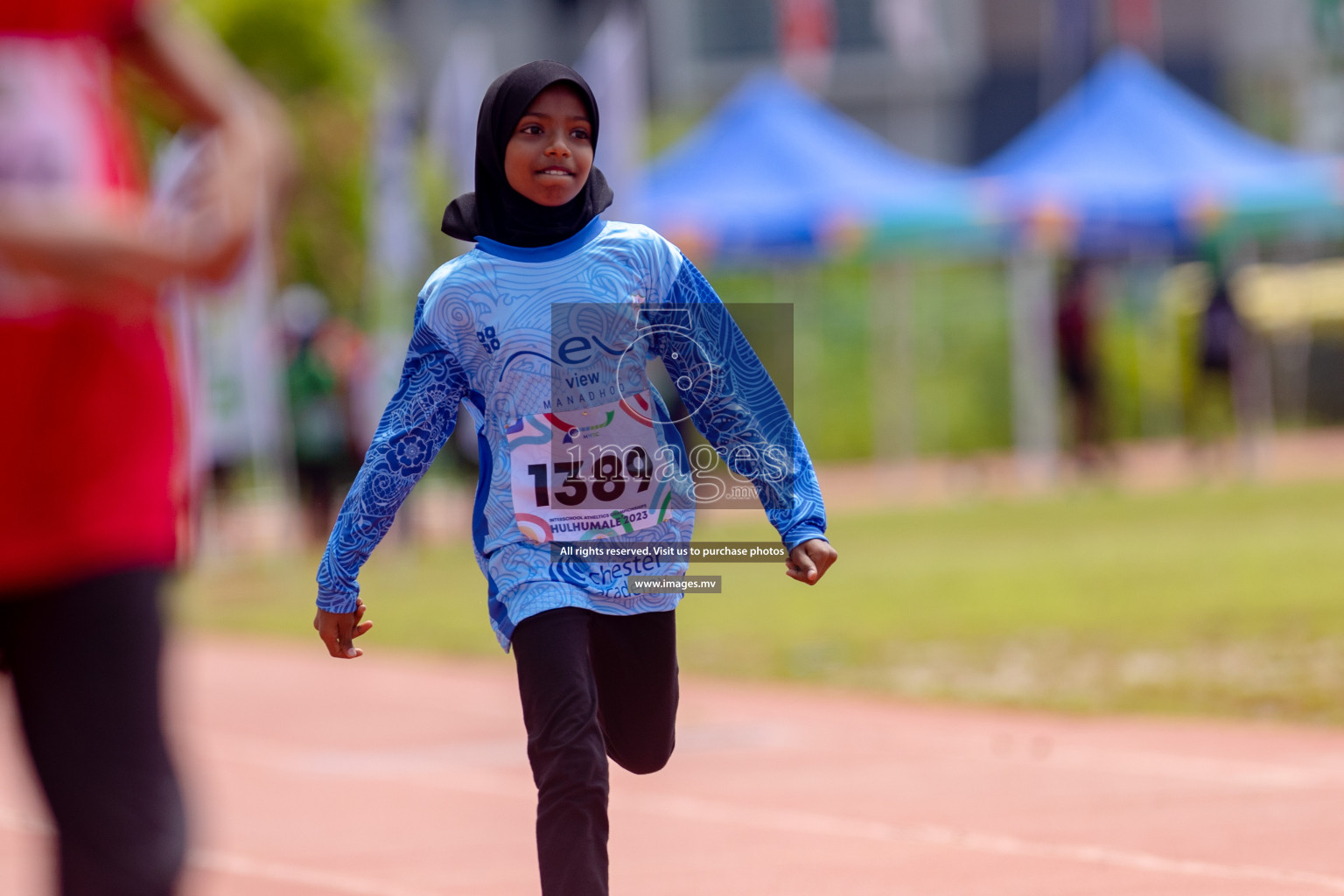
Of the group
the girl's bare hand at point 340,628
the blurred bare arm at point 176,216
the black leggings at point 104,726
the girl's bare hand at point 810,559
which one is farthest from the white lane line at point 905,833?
the blurred bare arm at point 176,216

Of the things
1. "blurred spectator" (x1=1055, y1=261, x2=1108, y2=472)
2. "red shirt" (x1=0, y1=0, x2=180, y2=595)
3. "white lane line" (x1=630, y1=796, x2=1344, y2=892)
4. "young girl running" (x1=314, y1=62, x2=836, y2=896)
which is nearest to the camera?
"red shirt" (x1=0, y1=0, x2=180, y2=595)

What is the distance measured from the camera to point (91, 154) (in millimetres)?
2871

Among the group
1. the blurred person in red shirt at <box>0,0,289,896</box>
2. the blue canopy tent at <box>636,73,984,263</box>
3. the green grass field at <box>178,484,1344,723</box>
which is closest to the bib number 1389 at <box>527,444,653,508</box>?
the green grass field at <box>178,484,1344,723</box>

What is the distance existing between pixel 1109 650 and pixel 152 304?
880cm

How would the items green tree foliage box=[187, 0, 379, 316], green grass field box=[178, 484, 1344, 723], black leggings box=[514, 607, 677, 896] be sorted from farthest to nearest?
green tree foliage box=[187, 0, 379, 316], green grass field box=[178, 484, 1344, 723], black leggings box=[514, 607, 677, 896]

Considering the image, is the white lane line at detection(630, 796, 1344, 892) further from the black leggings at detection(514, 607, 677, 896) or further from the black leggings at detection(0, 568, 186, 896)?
the black leggings at detection(0, 568, 186, 896)

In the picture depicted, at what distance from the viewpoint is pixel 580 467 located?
14.4 feet

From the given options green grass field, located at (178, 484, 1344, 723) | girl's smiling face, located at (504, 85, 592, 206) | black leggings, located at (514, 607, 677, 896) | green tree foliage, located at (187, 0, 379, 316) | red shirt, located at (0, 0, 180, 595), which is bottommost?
green grass field, located at (178, 484, 1344, 723)

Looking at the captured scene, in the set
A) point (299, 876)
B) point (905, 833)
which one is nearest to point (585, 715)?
point (299, 876)

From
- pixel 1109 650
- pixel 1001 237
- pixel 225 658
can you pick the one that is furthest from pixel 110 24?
pixel 1001 237

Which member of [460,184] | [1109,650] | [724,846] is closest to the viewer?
[724,846]

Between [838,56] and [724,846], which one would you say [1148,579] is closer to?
[724,846]

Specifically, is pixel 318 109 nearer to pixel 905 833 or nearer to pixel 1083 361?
pixel 1083 361

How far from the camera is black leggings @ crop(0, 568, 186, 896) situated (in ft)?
9.37
